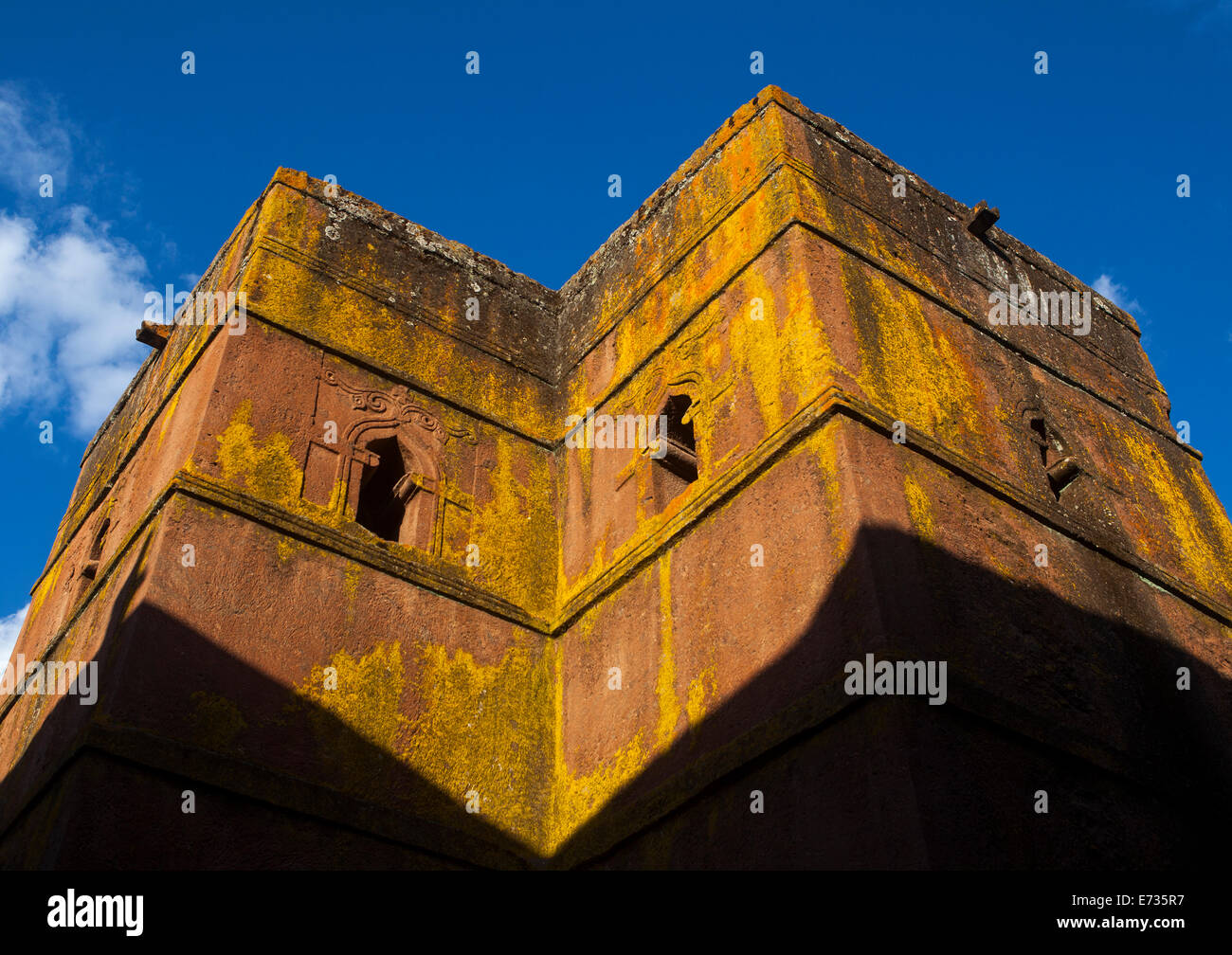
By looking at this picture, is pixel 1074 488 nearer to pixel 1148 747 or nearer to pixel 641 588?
pixel 1148 747

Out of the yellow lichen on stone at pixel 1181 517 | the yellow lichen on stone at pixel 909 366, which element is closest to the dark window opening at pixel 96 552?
the yellow lichen on stone at pixel 909 366

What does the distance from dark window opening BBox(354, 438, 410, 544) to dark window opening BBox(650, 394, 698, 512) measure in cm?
150

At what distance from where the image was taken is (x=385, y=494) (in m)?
7.86

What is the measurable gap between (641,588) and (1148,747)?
257 cm

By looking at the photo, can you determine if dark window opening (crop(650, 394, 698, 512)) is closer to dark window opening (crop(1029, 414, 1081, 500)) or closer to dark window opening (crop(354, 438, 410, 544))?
dark window opening (crop(354, 438, 410, 544))

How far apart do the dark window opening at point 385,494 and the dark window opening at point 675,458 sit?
59.1 inches

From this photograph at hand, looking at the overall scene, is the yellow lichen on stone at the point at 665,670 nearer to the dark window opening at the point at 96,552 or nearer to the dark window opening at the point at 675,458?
the dark window opening at the point at 675,458

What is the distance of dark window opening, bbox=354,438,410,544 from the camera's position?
758cm

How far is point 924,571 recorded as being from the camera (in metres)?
5.43

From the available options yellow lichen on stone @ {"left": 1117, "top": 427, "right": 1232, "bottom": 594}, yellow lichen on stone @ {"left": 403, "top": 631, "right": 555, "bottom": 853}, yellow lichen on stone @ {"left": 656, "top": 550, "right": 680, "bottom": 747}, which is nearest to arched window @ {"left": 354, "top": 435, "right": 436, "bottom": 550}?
yellow lichen on stone @ {"left": 403, "top": 631, "right": 555, "bottom": 853}
